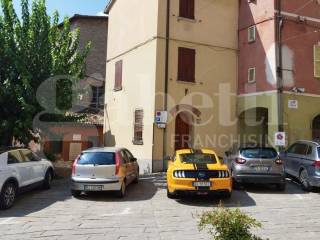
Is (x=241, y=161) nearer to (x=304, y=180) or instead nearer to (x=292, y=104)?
(x=304, y=180)

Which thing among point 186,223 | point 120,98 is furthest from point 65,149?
point 186,223

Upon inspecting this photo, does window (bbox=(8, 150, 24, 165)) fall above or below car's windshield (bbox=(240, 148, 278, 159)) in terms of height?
below

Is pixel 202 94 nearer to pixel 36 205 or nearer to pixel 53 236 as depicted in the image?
pixel 36 205

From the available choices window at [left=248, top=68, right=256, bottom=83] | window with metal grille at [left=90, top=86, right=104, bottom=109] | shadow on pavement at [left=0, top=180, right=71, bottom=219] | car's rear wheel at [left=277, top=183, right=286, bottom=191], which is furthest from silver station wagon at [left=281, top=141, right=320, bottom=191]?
window with metal grille at [left=90, top=86, right=104, bottom=109]

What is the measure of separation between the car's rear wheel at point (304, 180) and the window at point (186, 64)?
6992 millimetres

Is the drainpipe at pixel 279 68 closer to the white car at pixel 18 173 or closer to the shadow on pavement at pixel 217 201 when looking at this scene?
the shadow on pavement at pixel 217 201

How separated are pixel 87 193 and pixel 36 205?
6.74 ft

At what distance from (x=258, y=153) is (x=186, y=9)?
8450 mm

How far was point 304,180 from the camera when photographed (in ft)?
41.7

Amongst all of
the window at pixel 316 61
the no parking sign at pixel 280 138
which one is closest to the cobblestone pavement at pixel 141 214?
the no parking sign at pixel 280 138

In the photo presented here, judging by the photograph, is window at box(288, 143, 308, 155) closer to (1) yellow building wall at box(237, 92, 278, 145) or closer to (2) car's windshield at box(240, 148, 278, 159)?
(2) car's windshield at box(240, 148, 278, 159)

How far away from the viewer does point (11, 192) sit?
33.1 feet

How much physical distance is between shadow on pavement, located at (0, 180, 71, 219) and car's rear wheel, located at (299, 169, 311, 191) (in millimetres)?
7340

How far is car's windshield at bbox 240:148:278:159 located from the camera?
12528 mm
